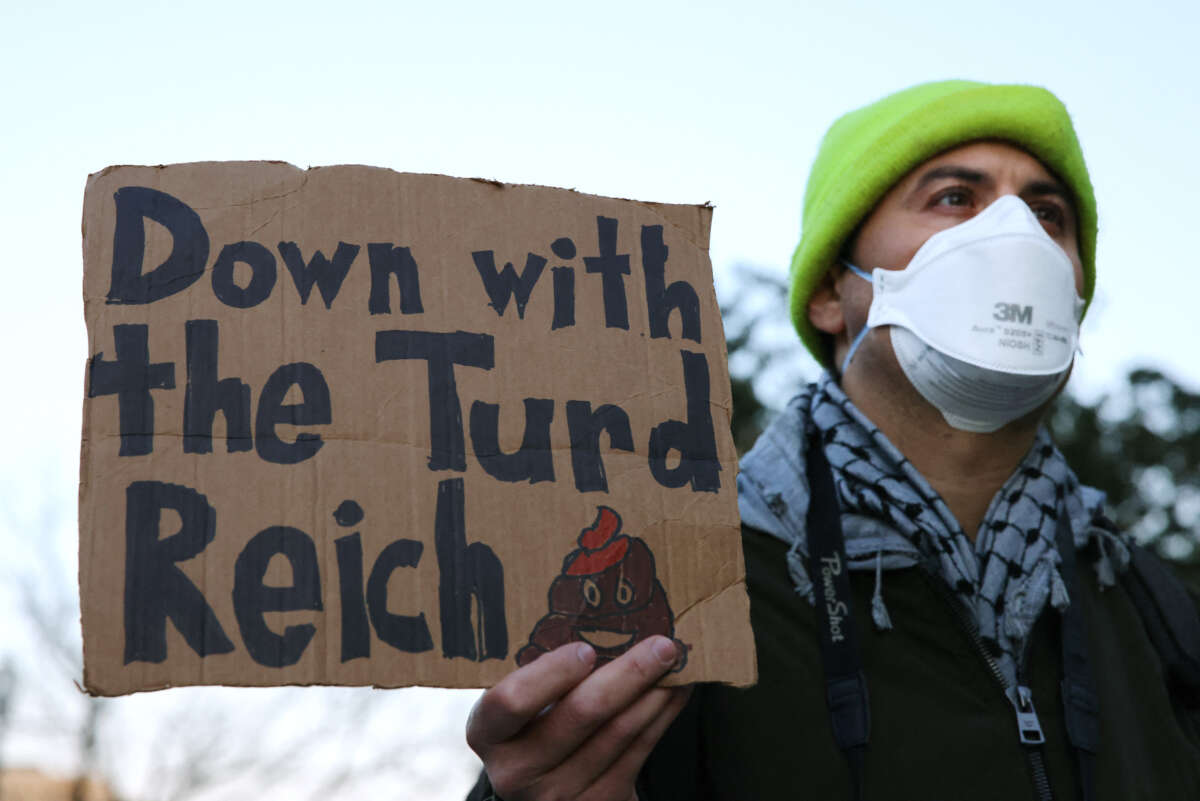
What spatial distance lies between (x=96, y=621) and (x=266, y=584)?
230 millimetres

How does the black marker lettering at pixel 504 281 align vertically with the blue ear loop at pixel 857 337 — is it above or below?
below

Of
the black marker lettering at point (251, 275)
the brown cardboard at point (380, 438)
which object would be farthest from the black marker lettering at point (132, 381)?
the black marker lettering at point (251, 275)

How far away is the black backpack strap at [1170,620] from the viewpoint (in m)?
2.46

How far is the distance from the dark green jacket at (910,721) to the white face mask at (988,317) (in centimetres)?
42

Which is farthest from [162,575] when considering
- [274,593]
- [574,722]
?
[574,722]

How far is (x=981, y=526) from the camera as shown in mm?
2586

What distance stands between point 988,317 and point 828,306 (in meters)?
0.54

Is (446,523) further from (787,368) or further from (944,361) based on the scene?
(787,368)

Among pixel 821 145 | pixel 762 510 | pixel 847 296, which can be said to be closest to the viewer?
pixel 762 510

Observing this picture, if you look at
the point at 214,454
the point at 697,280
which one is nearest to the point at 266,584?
the point at 214,454

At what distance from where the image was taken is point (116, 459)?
167cm

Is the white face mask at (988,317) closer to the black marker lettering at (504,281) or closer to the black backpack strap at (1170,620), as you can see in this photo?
the black backpack strap at (1170,620)

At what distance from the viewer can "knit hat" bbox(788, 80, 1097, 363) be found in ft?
8.98

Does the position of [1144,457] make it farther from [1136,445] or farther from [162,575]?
[162,575]
